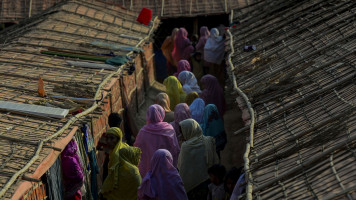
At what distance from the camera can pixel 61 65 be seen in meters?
11.6

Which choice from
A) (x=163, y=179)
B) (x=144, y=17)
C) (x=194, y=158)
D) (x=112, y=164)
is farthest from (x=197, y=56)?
(x=163, y=179)

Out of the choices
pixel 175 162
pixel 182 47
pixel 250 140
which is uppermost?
pixel 250 140

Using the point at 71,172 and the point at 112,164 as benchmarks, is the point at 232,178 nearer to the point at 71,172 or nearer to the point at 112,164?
the point at 112,164

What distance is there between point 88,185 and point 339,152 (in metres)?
4.14

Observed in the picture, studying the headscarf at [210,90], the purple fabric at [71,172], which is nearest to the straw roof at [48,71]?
the purple fabric at [71,172]

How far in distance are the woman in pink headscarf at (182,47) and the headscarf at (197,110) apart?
622 cm

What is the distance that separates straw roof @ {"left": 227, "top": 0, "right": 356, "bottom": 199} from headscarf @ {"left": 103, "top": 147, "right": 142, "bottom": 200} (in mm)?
1393

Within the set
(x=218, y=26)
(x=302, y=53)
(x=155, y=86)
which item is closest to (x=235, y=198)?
(x=302, y=53)

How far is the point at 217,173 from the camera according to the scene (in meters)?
7.79

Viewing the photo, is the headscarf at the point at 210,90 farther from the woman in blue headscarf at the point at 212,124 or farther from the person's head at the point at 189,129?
the person's head at the point at 189,129

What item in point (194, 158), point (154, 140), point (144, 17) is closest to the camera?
point (194, 158)

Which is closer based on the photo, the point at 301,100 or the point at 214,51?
the point at 301,100

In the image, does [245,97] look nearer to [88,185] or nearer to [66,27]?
[88,185]

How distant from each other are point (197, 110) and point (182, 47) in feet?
21.4
